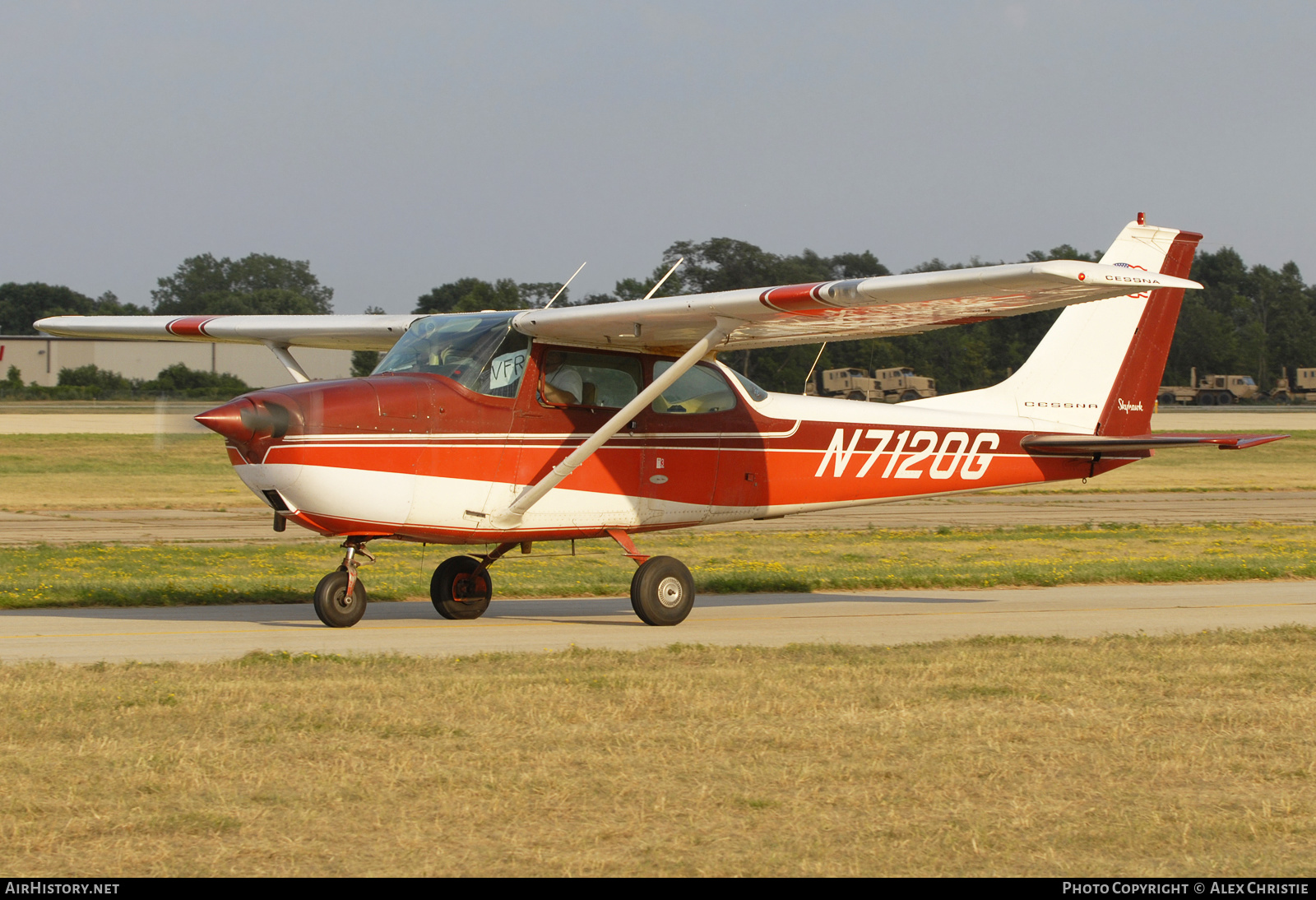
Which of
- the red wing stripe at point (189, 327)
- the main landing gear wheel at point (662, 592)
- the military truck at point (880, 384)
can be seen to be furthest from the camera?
the military truck at point (880, 384)

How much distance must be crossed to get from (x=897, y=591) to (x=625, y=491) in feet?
14.7

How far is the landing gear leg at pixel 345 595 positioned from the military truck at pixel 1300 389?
10161 centimetres

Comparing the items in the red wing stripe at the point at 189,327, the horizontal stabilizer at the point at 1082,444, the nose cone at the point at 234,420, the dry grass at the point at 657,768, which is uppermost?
the red wing stripe at the point at 189,327

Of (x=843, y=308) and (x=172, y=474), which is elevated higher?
(x=843, y=308)

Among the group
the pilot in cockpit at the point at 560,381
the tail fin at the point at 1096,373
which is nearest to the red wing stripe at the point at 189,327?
the pilot in cockpit at the point at 560,381

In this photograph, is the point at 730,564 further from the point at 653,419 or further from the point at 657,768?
the point at 657,768

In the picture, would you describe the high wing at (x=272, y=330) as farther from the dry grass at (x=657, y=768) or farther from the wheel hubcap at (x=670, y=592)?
the dry grass at (x=657, y=768)

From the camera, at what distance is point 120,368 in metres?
80.7

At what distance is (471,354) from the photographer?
418 inches

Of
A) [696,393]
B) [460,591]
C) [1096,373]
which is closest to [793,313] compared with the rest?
[696,393]

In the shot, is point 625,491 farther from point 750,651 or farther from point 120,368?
point 120,368

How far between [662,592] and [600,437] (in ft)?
5.16

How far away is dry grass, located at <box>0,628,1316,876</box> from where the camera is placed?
172 inches

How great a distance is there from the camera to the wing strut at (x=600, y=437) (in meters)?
10.6
